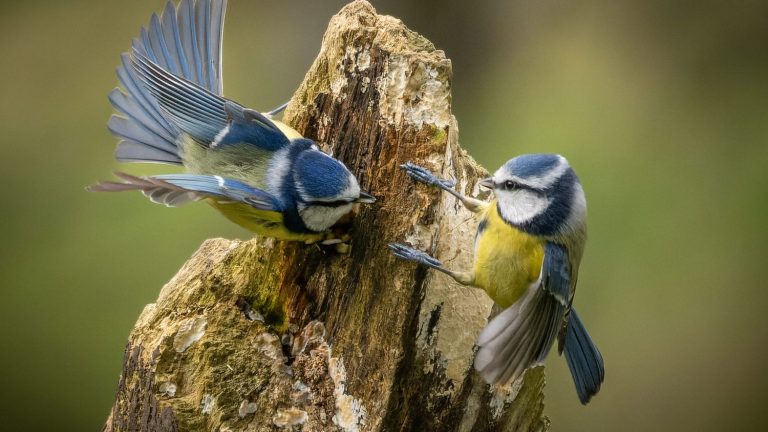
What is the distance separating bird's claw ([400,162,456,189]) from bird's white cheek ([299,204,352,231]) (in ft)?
0.48

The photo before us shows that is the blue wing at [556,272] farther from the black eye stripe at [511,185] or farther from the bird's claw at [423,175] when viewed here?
the bird's claw at [423,175]

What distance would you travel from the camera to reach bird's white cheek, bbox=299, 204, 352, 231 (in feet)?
5.36

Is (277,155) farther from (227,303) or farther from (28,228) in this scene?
(28,228)

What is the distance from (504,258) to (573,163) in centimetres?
152

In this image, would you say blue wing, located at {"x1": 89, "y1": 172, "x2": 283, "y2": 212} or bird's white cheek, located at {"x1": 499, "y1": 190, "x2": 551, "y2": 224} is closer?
blue wing, located at {"x1": 89, "y1": 172, "x2": 283, "y2": 212}

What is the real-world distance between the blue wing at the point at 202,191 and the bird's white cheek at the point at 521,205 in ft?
1.64

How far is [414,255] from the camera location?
1576mm

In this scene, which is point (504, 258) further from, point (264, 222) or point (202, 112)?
point (202, 112)

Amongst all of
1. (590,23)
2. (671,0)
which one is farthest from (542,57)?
(671,0)

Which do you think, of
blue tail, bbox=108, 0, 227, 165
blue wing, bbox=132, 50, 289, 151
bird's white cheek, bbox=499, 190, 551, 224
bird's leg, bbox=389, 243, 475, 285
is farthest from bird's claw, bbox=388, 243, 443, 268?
blue tail, bbox=108, 0, 227, 165

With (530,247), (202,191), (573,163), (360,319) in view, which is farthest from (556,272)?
(573,163)

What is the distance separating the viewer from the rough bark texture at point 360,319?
1599 millimetres

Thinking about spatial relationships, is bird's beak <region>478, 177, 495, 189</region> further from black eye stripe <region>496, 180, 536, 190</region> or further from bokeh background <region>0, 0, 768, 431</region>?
bokeh background <region>0, 0, 768, 431</region>

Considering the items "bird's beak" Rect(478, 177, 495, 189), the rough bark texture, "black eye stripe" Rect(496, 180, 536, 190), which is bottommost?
the rough bark texture
